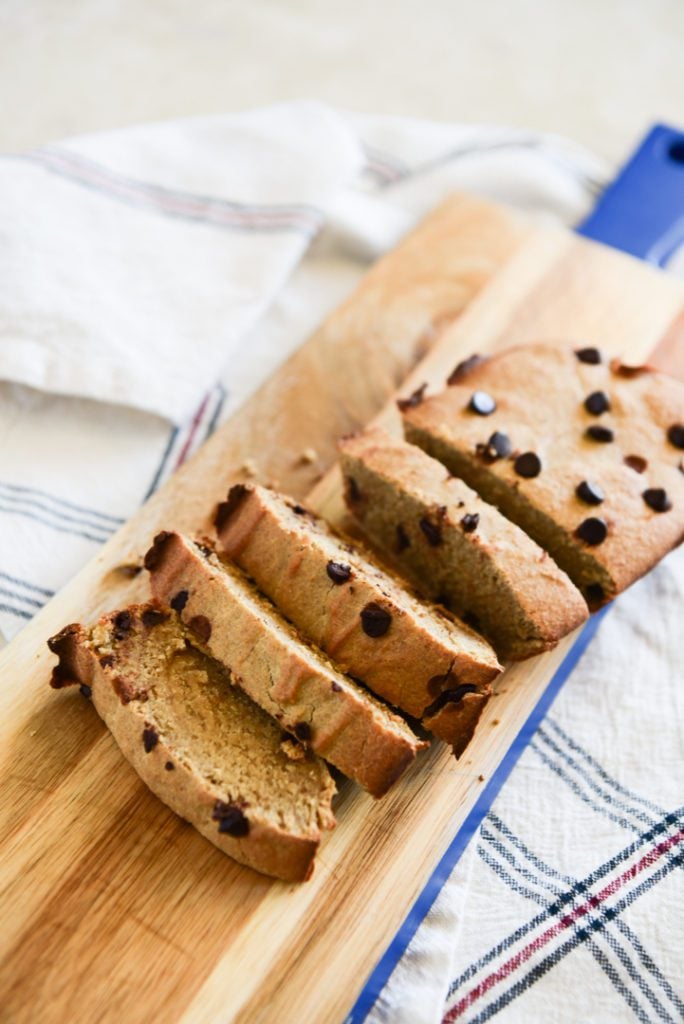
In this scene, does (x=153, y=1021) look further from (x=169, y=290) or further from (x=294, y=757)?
(x=169, y=290)

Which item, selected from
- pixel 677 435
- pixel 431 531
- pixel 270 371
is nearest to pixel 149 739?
pixel 431 531

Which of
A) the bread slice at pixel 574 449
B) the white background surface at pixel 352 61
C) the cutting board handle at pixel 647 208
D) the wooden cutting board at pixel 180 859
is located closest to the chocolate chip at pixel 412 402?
the bread slice at pixel 574 449

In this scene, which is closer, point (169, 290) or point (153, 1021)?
point (153, 1021)

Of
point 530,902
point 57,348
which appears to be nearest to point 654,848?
point 530,902

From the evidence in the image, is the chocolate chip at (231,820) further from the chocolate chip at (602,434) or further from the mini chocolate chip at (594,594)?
the chocolate chip at (602,434)

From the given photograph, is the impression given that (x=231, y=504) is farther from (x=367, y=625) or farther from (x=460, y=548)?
(x=460, y=548)
